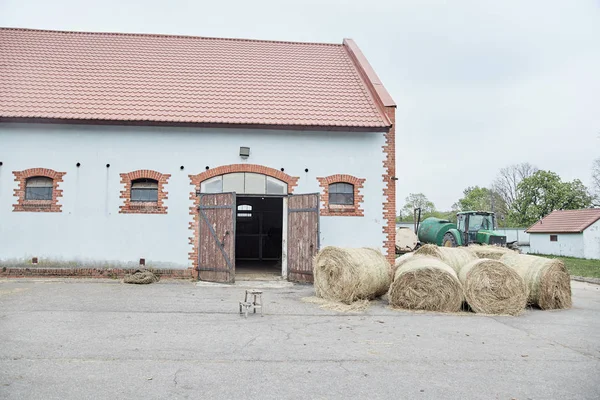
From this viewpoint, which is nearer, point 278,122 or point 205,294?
point 205,294

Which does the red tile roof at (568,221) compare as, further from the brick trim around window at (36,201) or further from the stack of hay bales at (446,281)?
the brick trim around window at (36,201)

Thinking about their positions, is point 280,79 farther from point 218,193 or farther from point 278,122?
point 218,193

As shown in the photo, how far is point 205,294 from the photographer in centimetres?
991

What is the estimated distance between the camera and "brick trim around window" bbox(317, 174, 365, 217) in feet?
41.7

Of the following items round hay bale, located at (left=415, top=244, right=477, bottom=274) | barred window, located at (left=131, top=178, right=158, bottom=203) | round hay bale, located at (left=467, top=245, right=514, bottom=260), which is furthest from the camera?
A: barred window, located at (left=131, top=178, right=158, bottom=203)

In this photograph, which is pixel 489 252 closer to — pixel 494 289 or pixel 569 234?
pixel 494 289

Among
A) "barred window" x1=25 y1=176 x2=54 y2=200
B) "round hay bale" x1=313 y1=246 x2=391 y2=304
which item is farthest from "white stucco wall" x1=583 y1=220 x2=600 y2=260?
"barred window" x1=25 y1=176 x2=54 y2=200

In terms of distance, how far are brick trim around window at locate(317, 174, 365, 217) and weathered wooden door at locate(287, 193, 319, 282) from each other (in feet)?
2.57

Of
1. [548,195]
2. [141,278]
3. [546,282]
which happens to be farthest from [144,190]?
[548,195]

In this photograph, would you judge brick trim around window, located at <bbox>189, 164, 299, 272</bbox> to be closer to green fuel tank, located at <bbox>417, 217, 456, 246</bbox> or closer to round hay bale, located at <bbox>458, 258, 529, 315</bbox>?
round hay bale, located at <bbox>458, 258, 529, 315</bbox>

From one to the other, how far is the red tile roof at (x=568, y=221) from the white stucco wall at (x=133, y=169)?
75.7 ft

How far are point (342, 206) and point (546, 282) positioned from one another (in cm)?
554

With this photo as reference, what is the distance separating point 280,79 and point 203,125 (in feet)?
12.0

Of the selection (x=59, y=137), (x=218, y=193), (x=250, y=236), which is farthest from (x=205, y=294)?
(x=250, y=236)
